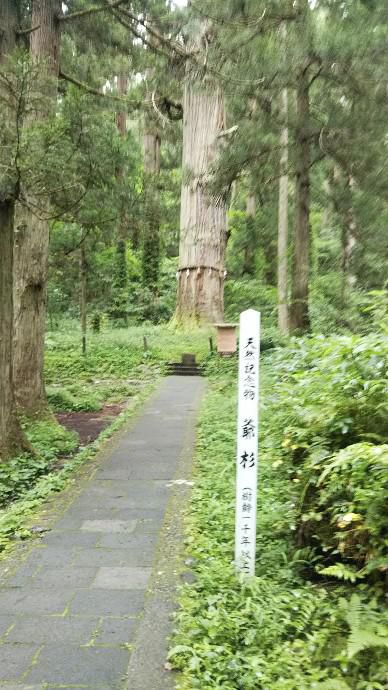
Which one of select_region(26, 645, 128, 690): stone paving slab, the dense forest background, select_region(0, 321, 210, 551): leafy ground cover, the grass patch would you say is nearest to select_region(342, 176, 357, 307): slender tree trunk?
the dense forest background

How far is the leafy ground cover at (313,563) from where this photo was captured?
8.76ft

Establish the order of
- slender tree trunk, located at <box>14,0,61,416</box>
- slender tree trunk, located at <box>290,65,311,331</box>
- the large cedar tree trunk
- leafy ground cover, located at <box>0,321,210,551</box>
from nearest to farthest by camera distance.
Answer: leafy ground cover, located at <box>0,321,210,551</box> → the large cedar tree trunk → slender tree trunk, located at <box>14,0,61,416</box> → slender tree trunk, located at <box>290,65,311,331</box>

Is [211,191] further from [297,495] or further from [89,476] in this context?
[297,495]

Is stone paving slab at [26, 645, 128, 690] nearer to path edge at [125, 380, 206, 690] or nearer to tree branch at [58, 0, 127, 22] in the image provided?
path edge at [125, 380, 206, 690]

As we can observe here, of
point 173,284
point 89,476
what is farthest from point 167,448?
point 173,284

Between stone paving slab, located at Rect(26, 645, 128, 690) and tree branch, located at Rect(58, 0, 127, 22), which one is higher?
tree branch, located at Rect(58, 0, 127, 22)

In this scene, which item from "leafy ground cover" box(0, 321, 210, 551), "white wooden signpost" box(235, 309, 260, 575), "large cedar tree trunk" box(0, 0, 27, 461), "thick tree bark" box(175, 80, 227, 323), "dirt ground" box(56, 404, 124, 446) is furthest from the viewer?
"thick tree bark" box(175, 80, 227, 323)

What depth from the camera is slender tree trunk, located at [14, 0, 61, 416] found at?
27.8 ft

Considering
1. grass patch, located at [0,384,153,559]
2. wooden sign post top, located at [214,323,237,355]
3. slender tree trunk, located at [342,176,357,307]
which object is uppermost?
slender tree trunk, located at [342,176,357,307]

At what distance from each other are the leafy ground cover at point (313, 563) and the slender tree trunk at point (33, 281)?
4.89m

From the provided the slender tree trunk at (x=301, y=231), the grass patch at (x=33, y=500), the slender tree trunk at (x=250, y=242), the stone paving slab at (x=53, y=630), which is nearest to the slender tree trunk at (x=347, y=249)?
the slender tree trunk at (x=301, y=231)

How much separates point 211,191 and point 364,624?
8225 millimetres

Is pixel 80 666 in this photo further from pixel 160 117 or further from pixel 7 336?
pixel 160 117

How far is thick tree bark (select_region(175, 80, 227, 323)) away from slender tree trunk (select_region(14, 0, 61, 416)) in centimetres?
838
